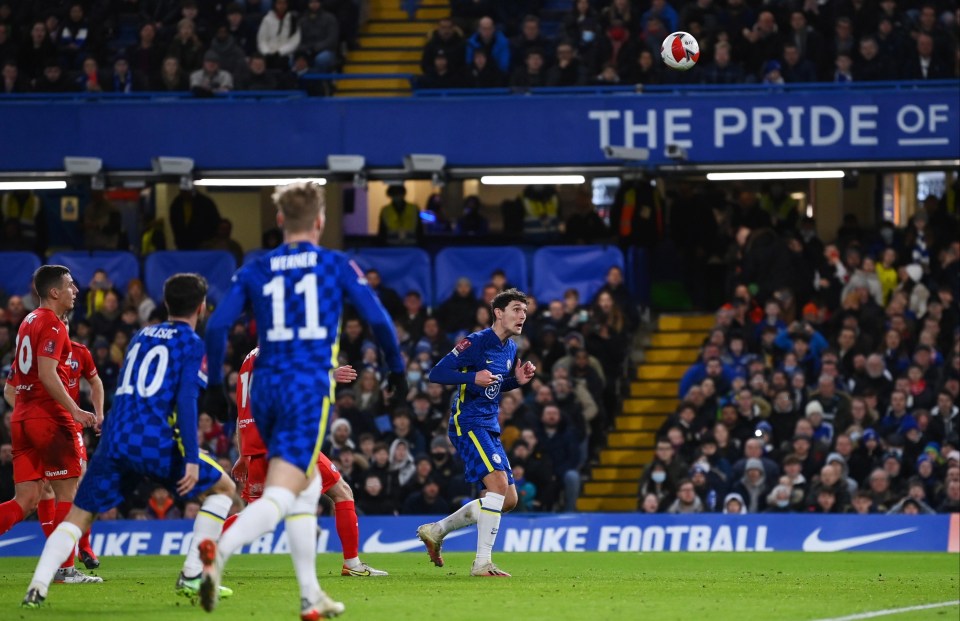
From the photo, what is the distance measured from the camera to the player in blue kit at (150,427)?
944cm

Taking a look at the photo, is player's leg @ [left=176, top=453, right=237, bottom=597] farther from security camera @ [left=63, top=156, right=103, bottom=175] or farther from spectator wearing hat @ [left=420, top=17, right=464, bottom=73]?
spectator wearing hat @ [left=420, top=17, right=464, bottom=73]

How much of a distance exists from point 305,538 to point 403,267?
15.1m

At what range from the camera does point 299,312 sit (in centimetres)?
852

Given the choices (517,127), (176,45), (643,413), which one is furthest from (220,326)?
(176,45)

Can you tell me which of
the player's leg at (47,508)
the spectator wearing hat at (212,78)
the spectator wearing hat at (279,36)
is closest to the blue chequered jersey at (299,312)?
the player's leg at (47,508)

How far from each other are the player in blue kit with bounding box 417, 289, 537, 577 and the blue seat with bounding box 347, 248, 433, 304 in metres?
10.8

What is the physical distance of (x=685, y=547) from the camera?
714 inches

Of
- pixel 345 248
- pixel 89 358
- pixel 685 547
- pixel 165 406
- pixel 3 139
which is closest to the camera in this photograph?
pixel 165 406

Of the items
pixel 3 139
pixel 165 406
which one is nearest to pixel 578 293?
pixel 3 139

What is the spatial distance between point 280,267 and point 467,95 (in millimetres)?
14927

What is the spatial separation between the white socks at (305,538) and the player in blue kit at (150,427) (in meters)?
1.18

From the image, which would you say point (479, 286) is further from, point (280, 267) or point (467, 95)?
point (280, 267)

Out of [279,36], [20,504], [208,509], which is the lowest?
[20,504]

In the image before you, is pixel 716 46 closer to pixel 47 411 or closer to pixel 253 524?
pixel 47 411
